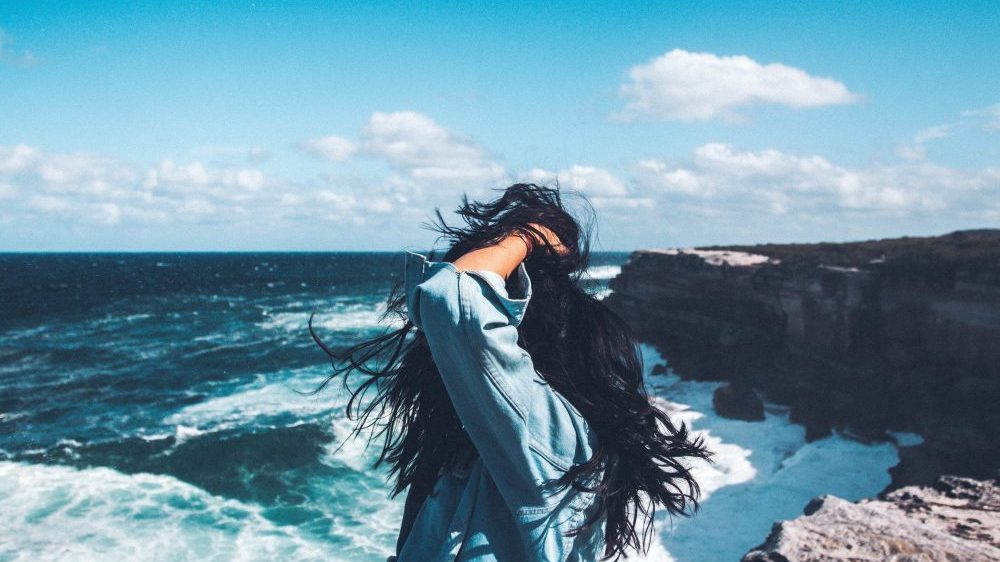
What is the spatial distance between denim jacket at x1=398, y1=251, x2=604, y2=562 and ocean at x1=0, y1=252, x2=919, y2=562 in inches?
31.0

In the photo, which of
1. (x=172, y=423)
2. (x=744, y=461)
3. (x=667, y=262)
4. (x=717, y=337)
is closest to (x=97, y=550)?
(x=172, y=423)

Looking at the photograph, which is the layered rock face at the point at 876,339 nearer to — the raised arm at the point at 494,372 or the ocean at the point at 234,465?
the ocean at the point at 234,465

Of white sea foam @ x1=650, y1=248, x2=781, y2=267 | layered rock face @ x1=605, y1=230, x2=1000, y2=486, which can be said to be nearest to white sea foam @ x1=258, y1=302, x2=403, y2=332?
white sea foam @ x1=650, y1=248, x2=781, y2=267

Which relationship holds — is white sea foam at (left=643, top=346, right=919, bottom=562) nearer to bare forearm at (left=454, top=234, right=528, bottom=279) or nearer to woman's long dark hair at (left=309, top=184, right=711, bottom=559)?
woman's long dark hair at (left=309, top=184, right=711, bottom=559)

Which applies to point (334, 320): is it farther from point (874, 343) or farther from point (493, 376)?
point (493, 376)

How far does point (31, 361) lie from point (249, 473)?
1648cm

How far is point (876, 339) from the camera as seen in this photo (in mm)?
14539

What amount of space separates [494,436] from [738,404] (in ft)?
48.7

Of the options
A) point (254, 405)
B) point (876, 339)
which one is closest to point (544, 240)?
point (876, 339)

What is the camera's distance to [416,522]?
169 cm

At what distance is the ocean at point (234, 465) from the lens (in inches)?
353

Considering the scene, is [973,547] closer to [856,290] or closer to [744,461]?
[744,461]

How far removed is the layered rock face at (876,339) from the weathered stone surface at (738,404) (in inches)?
36.1

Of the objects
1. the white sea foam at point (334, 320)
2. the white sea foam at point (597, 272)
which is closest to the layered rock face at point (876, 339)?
the white sea foam at point (597, 272)
